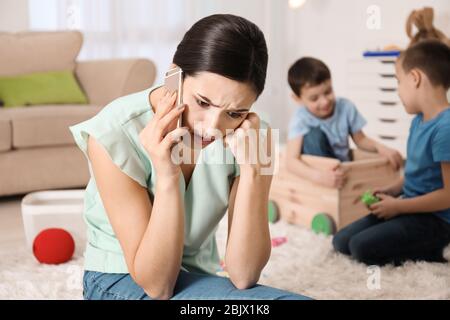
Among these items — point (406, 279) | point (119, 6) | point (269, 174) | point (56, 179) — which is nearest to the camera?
point (269, 174)

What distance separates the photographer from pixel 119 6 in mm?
4125

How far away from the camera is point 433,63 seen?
72.9 inches

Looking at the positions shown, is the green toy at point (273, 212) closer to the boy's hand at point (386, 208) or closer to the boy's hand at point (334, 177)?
the boy's hand at point (334, 177)

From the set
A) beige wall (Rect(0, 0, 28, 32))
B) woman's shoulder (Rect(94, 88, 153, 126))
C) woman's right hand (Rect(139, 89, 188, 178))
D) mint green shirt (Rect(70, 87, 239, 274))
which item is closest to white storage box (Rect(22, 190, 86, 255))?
mint green shirt (Rect(70, 87, 239, 274))

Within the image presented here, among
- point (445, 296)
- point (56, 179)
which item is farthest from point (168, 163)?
point (56, 179)

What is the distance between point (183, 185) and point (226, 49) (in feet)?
0.83

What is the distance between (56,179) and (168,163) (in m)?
1.96

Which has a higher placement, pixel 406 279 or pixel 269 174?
pixel 269 174

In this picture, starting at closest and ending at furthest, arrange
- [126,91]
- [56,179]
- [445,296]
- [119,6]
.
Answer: [445,296]
[56,179]
[126,91]
[119,6]

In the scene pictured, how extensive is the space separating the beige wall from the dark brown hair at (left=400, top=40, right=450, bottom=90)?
2857mm

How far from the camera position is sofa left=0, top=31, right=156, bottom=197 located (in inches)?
105

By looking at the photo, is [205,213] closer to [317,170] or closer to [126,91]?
[317,170]
